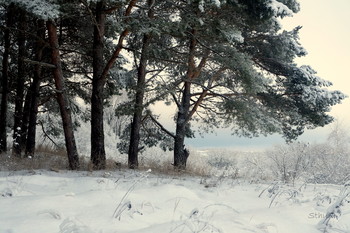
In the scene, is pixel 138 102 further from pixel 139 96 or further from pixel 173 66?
pixel 173 66

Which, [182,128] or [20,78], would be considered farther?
[182,128]

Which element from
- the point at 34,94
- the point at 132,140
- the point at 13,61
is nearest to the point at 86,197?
the point at 132,140

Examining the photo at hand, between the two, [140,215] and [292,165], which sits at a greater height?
[140,215]

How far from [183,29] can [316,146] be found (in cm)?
3229

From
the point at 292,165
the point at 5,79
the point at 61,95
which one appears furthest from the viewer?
the point at 292,165

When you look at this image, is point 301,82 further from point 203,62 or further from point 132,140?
point 132,140

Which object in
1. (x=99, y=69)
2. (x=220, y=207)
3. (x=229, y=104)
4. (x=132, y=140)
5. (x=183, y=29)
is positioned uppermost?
(x=183, y=29)

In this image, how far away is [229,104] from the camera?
11.0 m

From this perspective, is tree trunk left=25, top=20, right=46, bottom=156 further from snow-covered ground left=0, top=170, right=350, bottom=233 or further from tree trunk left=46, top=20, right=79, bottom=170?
snow-covered ground left=0, top=170, right=350, bottom=233

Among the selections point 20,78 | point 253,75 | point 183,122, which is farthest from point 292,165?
point 20,78

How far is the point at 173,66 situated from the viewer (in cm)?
1304

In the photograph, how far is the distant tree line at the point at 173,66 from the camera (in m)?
8.73

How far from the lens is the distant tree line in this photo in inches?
344

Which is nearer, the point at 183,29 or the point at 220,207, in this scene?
the point at 220,207
